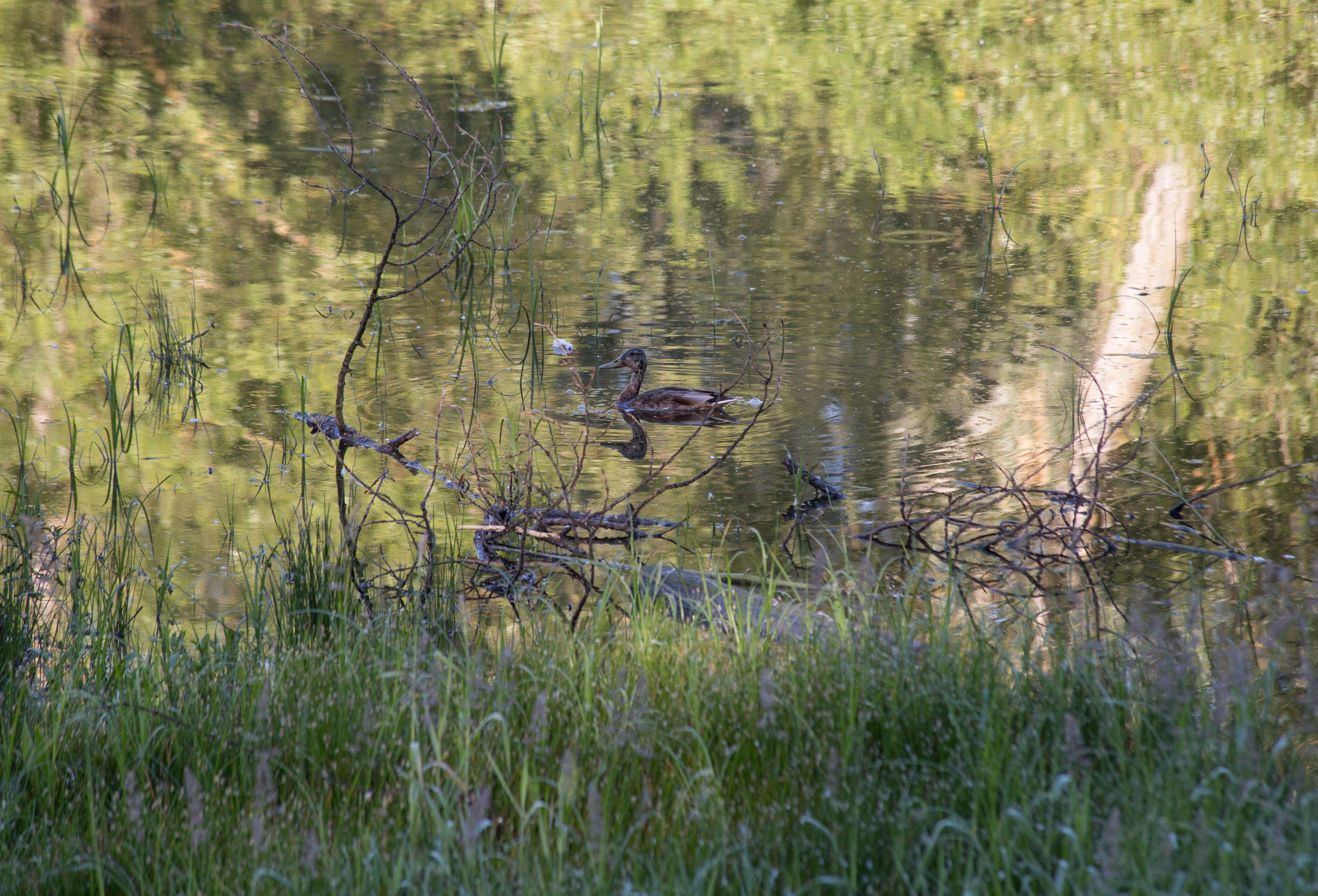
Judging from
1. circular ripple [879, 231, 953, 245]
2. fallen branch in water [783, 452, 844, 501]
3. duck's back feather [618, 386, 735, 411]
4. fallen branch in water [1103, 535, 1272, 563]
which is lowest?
fallen branch in water [1103, 535, 1272, 563]

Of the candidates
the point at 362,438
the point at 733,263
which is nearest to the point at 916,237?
the point at 733,263

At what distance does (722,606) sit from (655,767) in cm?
92

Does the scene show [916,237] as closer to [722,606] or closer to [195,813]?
[722,606]

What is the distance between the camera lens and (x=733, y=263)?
966cm

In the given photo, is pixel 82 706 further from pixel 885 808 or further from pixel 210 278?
pixel 210 278

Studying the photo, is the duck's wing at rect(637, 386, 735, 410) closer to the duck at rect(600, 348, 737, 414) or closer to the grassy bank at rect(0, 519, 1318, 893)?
the duck at rect(600, 348, 737, 414)

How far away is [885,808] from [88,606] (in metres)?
2.68

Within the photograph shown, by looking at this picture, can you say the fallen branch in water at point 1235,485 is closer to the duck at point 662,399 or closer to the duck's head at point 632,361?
the duck at point 662,399

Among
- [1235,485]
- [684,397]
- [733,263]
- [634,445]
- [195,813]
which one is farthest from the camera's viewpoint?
[733,263]

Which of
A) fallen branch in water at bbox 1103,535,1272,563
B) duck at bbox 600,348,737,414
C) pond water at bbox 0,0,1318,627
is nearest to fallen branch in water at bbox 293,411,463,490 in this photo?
pond water at bbox 0,0,1318,627

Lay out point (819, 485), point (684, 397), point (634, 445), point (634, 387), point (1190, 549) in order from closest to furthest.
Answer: point (1190, 549) < point (819, 485) < point (634, 445) < point (684, 397) < point (634, 387)

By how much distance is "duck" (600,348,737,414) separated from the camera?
6.94m

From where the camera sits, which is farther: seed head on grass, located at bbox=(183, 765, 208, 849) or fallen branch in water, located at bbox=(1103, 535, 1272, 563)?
fallen branch in water, located at bbox=(1103, 535, 1272, 563)

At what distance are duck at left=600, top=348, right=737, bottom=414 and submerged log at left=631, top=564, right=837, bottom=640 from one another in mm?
2413
